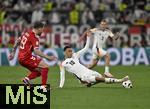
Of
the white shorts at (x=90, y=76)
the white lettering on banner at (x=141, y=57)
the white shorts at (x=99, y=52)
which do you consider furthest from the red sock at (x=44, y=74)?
the white lettering on banner at (x=141, y=57)

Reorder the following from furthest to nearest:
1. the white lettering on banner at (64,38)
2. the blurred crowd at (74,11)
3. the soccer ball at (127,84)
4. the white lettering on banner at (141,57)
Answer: the blurred crowd at (74,11)
the white lettering on banner at (64,38)
the white lettering on banner at (141,57)
the soccer ball at (127,84)

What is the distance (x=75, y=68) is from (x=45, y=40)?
13176 millimetres

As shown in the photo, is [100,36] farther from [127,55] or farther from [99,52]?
[127,55]

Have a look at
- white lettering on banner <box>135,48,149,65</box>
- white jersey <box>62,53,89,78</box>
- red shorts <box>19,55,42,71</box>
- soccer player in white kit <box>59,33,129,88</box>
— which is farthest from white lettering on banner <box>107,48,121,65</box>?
red shorts <box>19,55,42,71</box>

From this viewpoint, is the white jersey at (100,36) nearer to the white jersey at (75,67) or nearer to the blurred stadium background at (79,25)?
the blurred stadium background at (79,25)

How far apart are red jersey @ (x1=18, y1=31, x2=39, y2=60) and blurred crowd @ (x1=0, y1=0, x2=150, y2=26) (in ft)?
47.5

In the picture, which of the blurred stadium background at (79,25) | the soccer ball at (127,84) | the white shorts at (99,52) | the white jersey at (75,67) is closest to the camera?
the white jersey at (75,67)

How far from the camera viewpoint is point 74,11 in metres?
33.9

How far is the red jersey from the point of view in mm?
18562

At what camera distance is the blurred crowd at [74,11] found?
111 feet

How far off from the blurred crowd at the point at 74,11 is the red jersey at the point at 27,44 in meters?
14.5

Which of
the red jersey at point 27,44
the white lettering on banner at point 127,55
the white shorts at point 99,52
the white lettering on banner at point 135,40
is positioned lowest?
the red jersey at point 27,44

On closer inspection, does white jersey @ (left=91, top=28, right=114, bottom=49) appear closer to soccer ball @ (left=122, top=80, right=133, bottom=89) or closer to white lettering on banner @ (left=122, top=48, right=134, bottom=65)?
soccer ball @ (left=122, top=80, right=133, bottom=89)

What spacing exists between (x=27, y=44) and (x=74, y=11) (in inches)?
604
